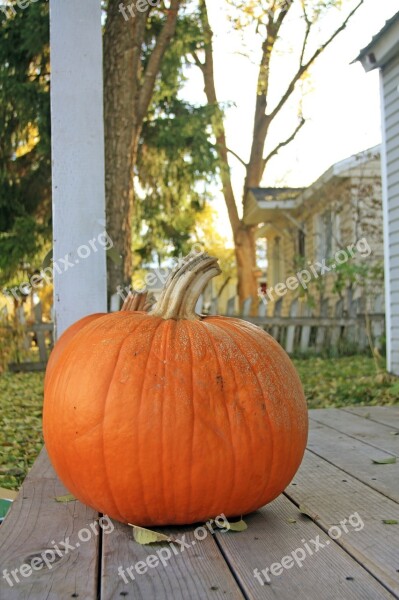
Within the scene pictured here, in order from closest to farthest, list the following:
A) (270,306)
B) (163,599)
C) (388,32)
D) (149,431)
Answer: (163,599) < (149,431) < (388,32) < (270,306)

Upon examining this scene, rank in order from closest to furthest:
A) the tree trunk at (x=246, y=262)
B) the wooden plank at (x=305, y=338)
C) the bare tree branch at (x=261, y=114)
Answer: the wooden plank at (x=305, y=338) < the bare tree branch at (x=261, y=114) < the tree trunk at (x=246, y=262)

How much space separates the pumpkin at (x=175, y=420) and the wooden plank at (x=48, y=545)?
94 millimetres

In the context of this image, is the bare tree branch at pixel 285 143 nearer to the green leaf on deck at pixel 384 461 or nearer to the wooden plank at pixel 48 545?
the green leaf on deck at pixel 384 461

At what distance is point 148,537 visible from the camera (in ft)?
4.66

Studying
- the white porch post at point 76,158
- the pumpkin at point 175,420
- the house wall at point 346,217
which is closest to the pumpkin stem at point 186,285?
the pumpkin at point 175,420

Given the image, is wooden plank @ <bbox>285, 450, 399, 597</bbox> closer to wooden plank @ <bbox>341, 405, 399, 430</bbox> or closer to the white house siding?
wooden plank @ <bbox>341, 405, 399, 430</bbox>

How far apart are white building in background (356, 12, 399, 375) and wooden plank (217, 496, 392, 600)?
545cm

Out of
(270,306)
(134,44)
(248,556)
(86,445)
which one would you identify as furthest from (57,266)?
(270,306)

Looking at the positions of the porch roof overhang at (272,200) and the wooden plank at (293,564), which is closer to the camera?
the wooden plank at (293,564)

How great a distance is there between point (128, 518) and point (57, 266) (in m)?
1.24

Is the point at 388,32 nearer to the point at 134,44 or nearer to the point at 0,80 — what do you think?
the point at 134,44

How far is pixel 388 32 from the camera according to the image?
6.19 m

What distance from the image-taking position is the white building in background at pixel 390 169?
665 centimetres

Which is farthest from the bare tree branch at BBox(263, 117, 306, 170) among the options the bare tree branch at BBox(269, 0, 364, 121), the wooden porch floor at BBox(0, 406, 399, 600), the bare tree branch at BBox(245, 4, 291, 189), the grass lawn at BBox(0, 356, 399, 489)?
the wooden porch floor at BBox(0, 406, 399, 600)
